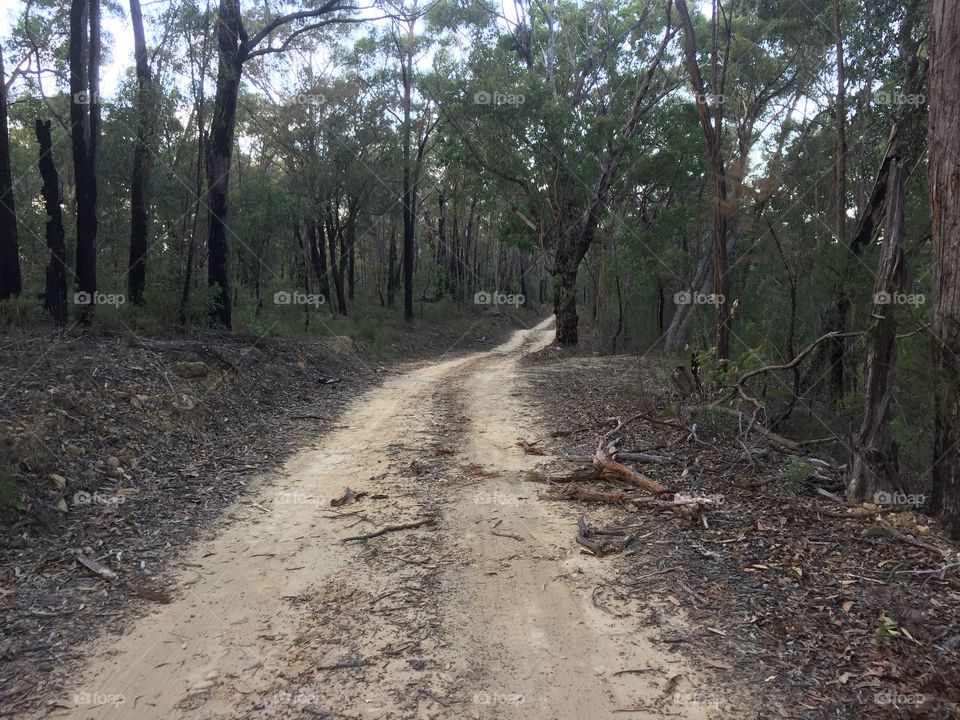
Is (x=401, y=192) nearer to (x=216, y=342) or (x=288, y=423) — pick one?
(x=216, y=342)

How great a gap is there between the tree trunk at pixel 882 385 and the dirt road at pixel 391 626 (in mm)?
2402

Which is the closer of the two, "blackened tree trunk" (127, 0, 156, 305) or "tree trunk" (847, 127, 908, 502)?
"tree trunk" (847, 127, 908, 502)

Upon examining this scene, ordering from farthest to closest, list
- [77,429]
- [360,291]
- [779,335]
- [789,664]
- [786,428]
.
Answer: [360,291] < [779,335] < [786,428] < [77,429] < [789,664]

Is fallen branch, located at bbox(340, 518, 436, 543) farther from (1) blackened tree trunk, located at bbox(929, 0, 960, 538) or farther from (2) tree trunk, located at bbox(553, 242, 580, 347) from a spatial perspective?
(2) tree trunk, located at bbox(553, 242, 580, 347)

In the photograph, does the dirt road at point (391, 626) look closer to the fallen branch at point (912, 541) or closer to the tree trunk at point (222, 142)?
the fallen branch at point (912, 541)

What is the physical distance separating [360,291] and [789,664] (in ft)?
119

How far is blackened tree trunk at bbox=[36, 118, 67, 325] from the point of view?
10750mm

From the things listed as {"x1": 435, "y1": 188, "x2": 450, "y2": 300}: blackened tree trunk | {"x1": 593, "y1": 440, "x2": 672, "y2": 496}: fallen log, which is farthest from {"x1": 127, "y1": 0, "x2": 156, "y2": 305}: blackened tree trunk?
{"x1": 435, "y1": 188, "x2": 450, "y2": 300}: blackened tree trunk

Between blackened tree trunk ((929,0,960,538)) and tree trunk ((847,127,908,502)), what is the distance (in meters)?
0.29

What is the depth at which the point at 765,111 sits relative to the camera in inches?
789

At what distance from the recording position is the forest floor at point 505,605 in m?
2.99

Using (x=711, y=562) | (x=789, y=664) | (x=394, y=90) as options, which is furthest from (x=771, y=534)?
(x=394, y=90)

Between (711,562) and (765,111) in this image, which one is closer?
(711,562)

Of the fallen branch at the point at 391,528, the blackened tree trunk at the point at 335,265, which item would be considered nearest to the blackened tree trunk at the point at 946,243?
the fallen branch at the point at 391,528
